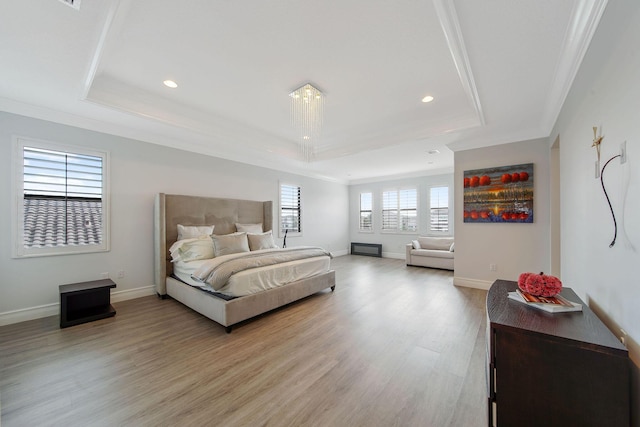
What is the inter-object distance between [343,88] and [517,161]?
311cm

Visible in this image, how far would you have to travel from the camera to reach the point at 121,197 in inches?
146

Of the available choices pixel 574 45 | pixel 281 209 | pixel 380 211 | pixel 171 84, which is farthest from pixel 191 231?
pixel 380 211

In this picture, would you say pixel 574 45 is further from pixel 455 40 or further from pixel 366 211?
pixel 366 211

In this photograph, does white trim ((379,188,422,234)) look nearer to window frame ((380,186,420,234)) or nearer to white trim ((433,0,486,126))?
window frame ((380,186,420,234))

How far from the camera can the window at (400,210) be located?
7.41 m

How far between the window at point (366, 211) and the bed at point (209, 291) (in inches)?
154

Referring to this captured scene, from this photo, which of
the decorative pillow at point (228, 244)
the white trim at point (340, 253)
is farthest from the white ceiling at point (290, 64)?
the white trim at point (340, 253)

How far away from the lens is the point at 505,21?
178 centimetres

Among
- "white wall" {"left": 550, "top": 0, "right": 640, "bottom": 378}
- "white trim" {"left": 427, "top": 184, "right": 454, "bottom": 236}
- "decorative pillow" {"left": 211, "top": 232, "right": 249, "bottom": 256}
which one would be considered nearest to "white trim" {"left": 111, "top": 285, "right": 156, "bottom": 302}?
"decorative pillow" {"left": 211, "top": 232, "right": 249, "bottom": 256}

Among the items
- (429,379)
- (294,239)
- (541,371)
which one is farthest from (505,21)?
(294,239)

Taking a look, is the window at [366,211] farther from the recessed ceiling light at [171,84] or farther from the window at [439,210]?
the recessed ceiling light at [171,84]

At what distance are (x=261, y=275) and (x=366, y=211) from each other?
5.87m

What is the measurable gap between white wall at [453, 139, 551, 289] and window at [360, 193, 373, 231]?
385cm

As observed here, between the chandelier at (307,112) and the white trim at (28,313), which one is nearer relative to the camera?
the white trim at (28,313)
